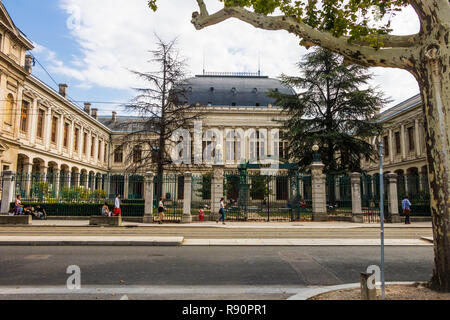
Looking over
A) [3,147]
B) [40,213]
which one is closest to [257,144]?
[3,147]

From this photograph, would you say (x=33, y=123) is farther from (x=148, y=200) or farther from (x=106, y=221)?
(x=106, y=221)

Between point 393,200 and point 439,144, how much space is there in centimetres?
1454

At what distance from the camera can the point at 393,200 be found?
17.4m

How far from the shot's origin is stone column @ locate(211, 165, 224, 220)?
17766 mm

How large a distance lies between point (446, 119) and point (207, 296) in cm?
439

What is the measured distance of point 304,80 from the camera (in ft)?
84.0

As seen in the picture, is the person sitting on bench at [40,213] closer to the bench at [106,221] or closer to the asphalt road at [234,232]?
the asphalt road at [234,232]

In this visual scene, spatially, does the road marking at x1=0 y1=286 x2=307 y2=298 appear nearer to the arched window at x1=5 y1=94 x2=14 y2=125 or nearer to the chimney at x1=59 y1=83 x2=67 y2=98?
the arched window at x1=5 y1=94 x2=14 y2=125

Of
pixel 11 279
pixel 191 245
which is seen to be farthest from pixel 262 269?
pixel 11 279

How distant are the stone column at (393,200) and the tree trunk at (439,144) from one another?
1426cm

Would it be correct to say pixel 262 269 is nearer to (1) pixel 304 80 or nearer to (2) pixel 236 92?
(1) pixel 304 80

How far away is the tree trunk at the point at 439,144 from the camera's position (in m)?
4.41

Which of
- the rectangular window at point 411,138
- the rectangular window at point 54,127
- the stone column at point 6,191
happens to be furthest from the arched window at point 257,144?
the stone column at point 6,191

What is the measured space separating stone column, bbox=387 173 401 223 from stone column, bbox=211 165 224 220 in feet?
31.4
